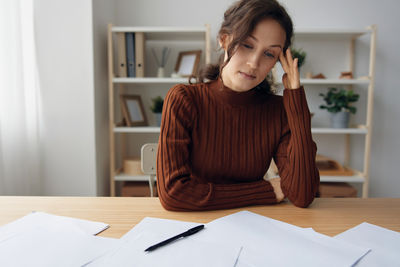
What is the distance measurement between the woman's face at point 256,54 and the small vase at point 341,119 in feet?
4.86

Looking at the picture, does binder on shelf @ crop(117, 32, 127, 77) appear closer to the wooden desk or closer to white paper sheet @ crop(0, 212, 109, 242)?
the wooden desk

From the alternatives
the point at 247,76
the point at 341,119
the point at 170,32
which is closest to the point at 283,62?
the point at 247,76

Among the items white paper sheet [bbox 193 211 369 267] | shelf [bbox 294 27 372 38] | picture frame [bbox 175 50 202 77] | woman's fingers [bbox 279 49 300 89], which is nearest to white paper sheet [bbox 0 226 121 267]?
white paper sheet [bbox 193 211 369 267]

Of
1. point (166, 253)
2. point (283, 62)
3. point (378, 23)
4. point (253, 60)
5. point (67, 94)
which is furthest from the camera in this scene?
point (378, 23)

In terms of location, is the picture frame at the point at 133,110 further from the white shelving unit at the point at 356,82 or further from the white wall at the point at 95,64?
the white shelving unit at the point at 356,82

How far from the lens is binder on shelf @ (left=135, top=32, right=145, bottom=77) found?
83.4 inches

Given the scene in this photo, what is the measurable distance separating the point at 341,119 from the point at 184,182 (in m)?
1.74

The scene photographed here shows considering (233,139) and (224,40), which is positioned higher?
(224,40)

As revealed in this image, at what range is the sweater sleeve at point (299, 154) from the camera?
0.87 metres

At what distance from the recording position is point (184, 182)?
2.85ft

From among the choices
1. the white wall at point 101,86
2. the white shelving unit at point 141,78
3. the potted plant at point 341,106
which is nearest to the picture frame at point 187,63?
the white shelving unit at point 141,78

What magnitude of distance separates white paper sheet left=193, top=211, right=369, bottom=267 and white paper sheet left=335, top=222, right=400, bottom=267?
0.02 m

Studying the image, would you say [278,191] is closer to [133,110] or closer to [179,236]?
[179,236]

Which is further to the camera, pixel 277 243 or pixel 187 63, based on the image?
pixel 187 63
